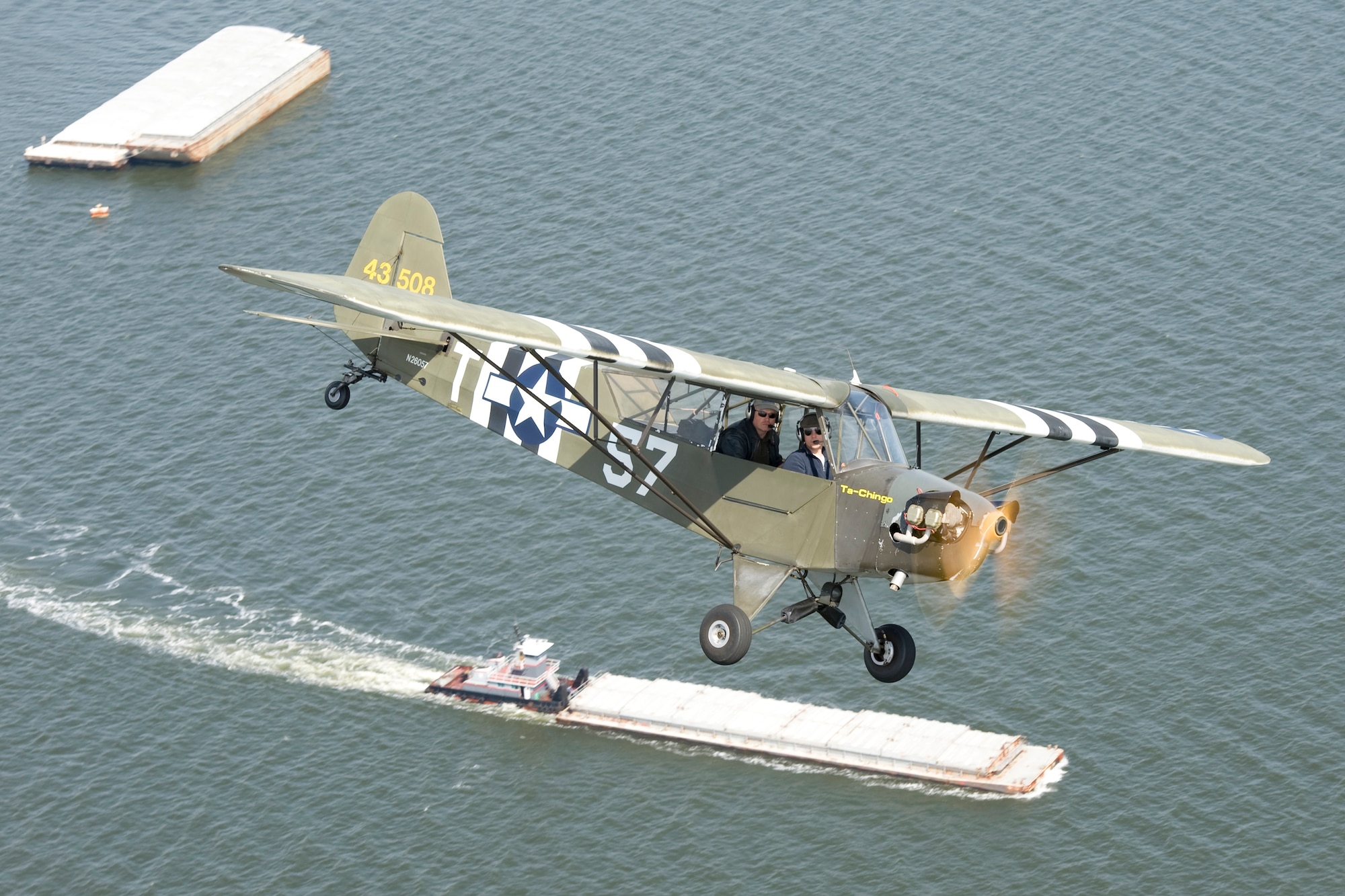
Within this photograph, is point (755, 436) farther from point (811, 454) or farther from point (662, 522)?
point (662, 522)

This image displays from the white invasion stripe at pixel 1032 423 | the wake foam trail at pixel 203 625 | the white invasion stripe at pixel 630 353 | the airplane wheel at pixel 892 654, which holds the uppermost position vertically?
the white invasion stripe at pixel 630 353

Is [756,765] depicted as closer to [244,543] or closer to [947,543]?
[244,543]

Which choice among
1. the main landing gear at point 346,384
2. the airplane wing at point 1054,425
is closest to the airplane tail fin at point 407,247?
the main landing gear at point 346,384

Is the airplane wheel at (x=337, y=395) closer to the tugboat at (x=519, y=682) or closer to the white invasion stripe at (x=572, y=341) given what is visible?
the white invasion stripe at (x=572, y=341)

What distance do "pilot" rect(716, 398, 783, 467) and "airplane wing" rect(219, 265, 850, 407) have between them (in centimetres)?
122

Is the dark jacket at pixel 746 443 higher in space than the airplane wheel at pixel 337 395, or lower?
higher

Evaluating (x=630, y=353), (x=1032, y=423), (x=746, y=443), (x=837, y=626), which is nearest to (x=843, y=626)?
(x=837, y=626)

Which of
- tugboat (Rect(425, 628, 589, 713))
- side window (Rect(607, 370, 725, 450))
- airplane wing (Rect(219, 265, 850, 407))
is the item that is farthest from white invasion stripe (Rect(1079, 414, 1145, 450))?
tugboat (Rect(425, 628, 589, 713))

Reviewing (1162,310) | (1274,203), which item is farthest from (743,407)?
(1274,203)

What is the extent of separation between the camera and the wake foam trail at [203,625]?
99.8m

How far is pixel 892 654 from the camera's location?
37656mm

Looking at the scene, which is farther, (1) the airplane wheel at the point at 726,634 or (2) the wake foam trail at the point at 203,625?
(2) the wake foam trail at the point at 203,625

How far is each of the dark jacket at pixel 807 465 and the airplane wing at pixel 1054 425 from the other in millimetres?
1800

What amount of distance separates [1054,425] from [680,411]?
306 inches
